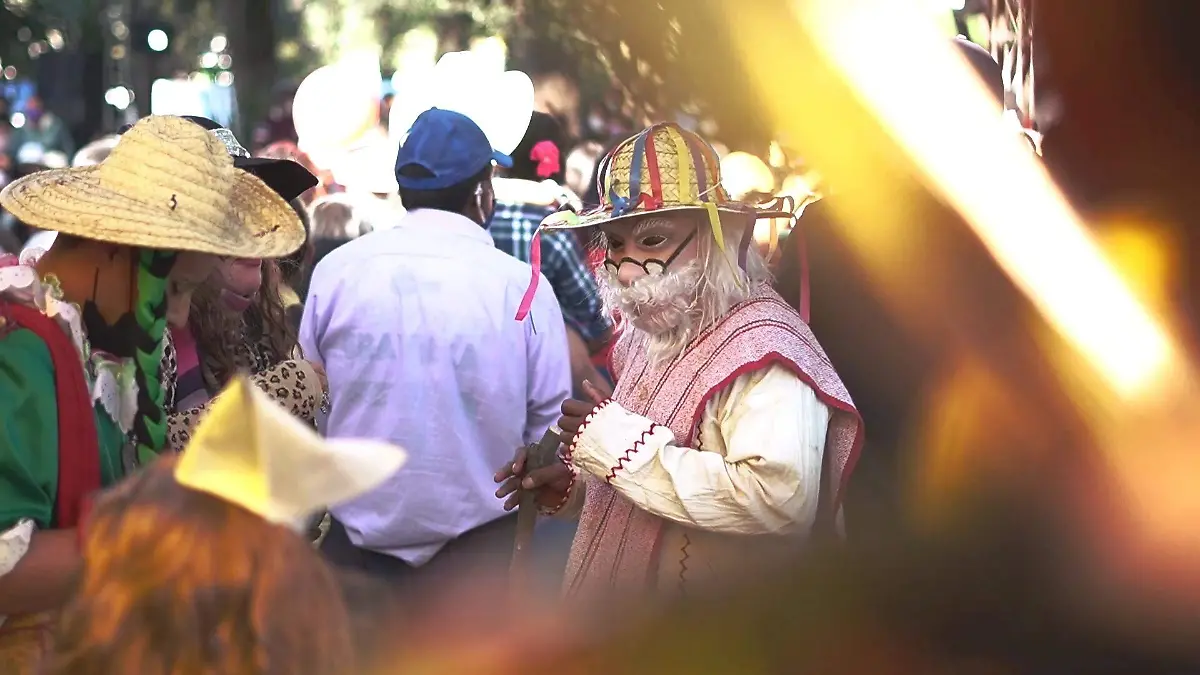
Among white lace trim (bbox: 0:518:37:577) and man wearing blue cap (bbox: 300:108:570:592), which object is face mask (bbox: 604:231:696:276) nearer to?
man wearing blue cap (bbox: 300:108:570:592)

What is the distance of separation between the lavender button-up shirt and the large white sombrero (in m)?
1.37

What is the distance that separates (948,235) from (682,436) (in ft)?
1.97

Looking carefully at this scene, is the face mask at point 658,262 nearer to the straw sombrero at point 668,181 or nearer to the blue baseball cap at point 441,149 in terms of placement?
the straw sombrero at point 668,181

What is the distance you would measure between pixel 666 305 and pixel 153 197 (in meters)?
0.92

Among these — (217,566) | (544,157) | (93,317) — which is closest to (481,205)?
(93,317)

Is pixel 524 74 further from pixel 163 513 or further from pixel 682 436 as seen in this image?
pixel 163 513

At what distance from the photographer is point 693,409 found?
96.5 inches

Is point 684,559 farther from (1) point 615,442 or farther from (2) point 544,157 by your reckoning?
(2) point 544,157

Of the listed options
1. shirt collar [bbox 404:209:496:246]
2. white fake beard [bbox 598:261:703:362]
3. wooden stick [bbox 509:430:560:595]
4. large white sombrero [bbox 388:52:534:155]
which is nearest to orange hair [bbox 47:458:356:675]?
white fake beard [bbox 598:261:703:362]

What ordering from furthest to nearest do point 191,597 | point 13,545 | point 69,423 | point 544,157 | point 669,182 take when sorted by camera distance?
point 544,157, point 669,182, point 69,423, point 13,545, point 191,597

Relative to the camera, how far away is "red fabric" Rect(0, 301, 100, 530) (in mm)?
1931

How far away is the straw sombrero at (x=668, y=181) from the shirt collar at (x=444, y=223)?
0.77 meters

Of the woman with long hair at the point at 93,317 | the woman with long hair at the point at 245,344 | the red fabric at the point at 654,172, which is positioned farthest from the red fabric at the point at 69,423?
the red fabric at the point at 654,172

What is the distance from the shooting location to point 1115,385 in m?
1.91
